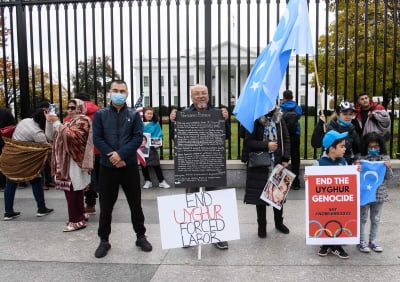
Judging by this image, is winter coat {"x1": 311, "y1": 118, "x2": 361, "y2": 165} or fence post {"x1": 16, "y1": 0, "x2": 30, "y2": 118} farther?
fence post {"x1": 16, "y1": 0, "x2": 30, "y2": 118}

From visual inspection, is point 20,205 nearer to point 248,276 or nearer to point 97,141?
point 97,141

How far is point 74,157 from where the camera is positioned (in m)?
5.46

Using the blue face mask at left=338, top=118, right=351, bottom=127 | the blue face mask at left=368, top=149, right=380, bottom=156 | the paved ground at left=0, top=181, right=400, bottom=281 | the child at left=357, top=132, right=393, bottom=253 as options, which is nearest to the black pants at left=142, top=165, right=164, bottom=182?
the paved ground at left=0, top=181, right=400, bottom=281

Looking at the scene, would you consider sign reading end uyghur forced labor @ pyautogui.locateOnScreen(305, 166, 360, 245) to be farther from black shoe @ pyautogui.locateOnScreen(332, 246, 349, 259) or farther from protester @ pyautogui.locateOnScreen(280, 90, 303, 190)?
protester @ pyautogui.locateOnScreen(280, 90, 303, 190)

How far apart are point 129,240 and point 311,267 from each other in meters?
2.17

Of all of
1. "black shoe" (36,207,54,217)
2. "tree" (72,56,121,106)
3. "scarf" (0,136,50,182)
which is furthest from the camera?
"tree" (72,56,121,106)

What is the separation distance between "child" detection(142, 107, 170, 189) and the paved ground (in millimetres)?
2015

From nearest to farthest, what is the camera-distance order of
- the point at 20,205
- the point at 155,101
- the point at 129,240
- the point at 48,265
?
the point at 48,265
the point at 129,240
the point at 20,205
the point at 155,101

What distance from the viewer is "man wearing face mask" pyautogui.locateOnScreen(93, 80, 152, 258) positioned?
4582 mm

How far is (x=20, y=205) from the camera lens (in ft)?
22.9

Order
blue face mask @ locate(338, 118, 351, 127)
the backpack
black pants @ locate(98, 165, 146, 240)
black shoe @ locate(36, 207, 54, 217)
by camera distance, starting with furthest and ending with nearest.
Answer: the backpack
black shoe @ locate(36, 207, 54, 217)
blue face mask @ locate(338, 118, 351, 127)
black pants @ locate(98, 165, 146, 240)

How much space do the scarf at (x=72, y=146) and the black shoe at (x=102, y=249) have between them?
1.12 meters

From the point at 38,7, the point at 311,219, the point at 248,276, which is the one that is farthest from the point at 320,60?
the point at 248,276

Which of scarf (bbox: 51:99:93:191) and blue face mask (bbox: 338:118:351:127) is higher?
blue face mask (bbox: 338:118:351:127)
